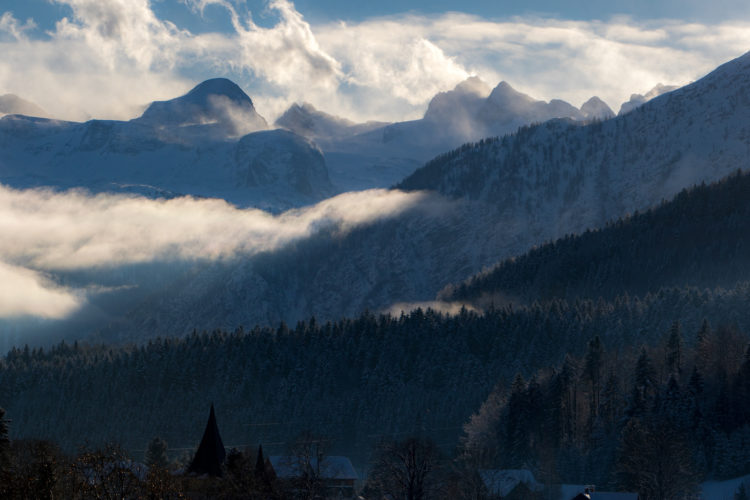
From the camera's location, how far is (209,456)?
10644 centimetres

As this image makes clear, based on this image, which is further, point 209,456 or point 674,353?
point 674,353

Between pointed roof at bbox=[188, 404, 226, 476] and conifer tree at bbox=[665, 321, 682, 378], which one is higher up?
conifer tree at bbox=[665, 321, 682, 378]

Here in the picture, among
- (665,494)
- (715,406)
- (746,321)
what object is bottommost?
(665,494)

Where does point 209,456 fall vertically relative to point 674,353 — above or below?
below

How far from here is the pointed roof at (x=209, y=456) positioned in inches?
4158

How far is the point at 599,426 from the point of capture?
142m

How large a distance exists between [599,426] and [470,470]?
3465 cm

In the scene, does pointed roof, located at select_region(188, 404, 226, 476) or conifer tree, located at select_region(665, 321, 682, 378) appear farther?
conifer tree, located at select_region(665, 321, 682, 378)

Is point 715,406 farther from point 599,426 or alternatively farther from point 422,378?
point 422,378

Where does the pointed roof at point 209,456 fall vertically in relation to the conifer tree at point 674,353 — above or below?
below

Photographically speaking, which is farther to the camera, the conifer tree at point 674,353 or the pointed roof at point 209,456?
the conifer tree at point 674,353

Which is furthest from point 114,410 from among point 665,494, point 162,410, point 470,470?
point 665,494

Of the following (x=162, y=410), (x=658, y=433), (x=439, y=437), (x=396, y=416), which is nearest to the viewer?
(x=658, y=433)

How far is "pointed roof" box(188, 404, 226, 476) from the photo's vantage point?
106 metres
